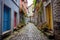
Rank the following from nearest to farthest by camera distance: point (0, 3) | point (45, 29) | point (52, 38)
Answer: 1. point (0, 3)
2. point (52, 38)
3. point (45, 29)

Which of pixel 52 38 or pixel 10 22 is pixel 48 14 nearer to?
pixel 10 22

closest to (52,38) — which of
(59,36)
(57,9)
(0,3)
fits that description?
(59,36)

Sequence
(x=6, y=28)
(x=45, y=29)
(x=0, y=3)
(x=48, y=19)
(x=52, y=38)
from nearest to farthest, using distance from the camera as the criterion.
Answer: (x=0, y=3), (x=52, y=38), (x=6, y=28), (x=45, y=29), (x=48, y=19)

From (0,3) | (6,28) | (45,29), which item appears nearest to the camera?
(0,3)

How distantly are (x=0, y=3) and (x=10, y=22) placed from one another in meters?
3.58

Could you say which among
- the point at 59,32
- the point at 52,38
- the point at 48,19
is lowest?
the point at 52,38

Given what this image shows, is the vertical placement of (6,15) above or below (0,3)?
below

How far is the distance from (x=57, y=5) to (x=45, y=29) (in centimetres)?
436

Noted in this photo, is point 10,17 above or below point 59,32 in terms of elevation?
above

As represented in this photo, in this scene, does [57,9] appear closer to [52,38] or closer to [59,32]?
[59,32]

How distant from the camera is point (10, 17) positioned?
10.3 meters

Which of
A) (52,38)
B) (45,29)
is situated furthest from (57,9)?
(45,29)

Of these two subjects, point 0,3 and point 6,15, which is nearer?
point 0,3

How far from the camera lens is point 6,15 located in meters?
9.91
